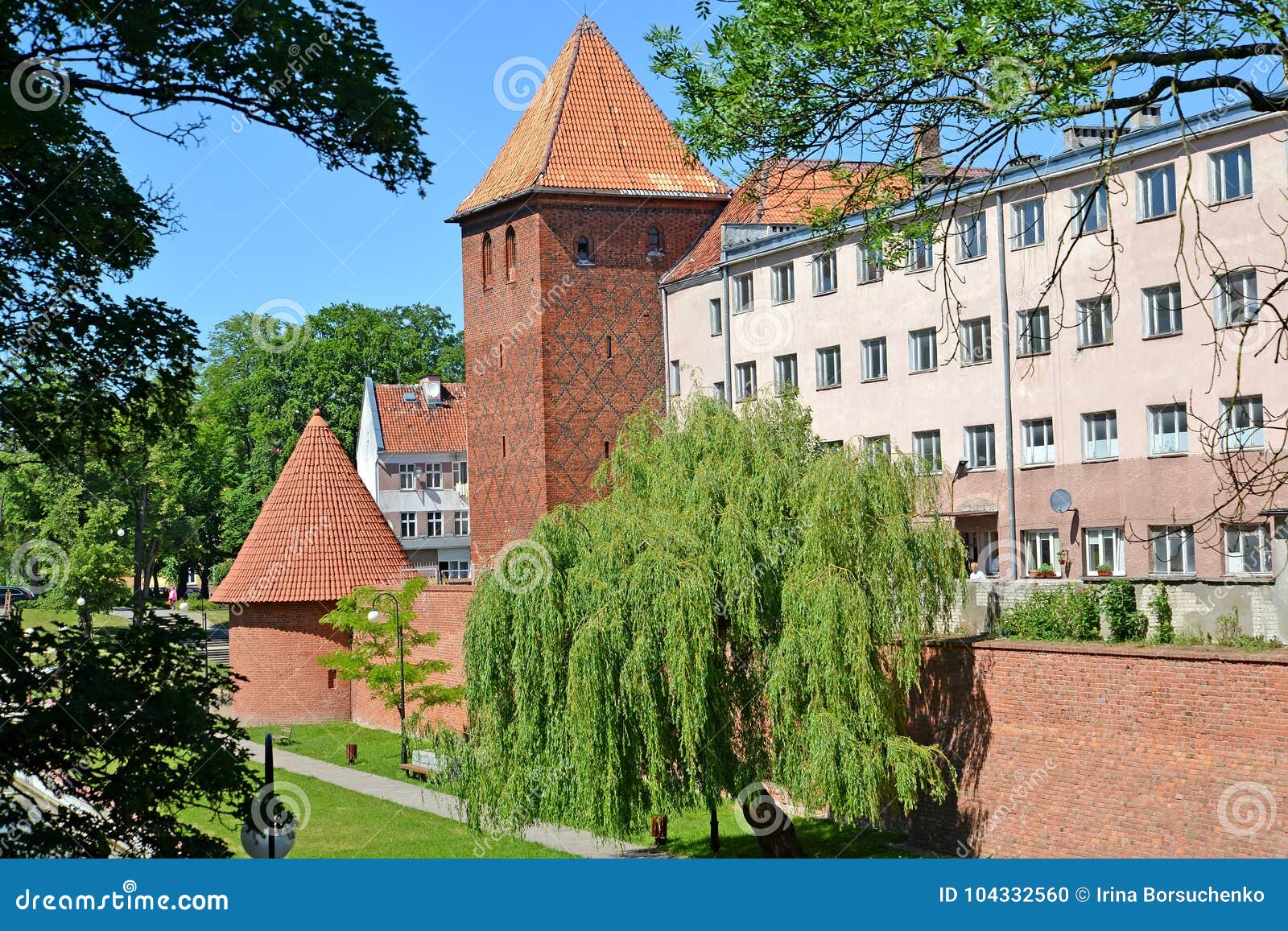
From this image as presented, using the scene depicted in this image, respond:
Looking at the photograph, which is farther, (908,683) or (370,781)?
(370,781)

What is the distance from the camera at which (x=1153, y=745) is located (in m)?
16.2

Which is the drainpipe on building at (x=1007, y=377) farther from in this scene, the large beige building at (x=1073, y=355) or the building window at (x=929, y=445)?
the building window at (x=929, y=445)

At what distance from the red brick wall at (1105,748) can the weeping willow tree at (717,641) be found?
26.1 inches

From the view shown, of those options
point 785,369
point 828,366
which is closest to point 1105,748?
point 828,366

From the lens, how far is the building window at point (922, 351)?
3225 cm

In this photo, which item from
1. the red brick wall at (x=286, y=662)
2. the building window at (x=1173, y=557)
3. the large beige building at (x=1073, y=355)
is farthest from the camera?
the red brick wall at (x=286, y=662)

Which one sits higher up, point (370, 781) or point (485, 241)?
point (485, 241)

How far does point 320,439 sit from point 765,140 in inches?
1352

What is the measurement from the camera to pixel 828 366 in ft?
115

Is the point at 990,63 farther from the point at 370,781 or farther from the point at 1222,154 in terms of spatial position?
the point at 370,781

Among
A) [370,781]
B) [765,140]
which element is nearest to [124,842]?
[765,140]

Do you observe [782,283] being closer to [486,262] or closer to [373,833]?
[486,262]

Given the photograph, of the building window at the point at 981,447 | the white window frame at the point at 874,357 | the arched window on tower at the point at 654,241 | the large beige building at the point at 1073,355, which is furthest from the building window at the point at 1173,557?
the arched window on tower at the point at 654,241

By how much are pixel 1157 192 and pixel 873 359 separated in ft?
27.4
